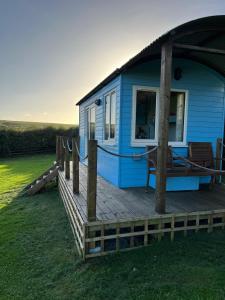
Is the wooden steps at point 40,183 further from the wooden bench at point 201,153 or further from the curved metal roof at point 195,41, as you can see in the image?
the wooden bench at point 201,153

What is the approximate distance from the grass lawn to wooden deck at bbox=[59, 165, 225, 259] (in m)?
0.14

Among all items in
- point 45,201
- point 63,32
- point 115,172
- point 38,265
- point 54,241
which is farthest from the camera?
point 63,32

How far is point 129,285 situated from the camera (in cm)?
213

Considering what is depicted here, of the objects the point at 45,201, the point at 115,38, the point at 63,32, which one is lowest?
the point at 45,201

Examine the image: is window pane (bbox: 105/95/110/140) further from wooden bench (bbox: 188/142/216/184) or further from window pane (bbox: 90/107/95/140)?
wooden bench (bbox: 188/142/216/184)

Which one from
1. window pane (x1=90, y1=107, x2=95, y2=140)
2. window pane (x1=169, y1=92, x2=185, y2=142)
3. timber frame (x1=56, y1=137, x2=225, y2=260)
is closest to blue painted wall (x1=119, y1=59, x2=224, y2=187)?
window pane (x1=169, y1=92, x2=185, y2=142)

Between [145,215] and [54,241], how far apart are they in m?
1.50

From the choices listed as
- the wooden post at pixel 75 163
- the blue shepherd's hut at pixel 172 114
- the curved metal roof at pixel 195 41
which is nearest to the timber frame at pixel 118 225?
the wooden post at pixel 75 163

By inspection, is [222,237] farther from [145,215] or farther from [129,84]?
[129,84]

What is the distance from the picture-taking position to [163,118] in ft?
9.42

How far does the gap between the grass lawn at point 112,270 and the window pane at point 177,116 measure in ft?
7.80

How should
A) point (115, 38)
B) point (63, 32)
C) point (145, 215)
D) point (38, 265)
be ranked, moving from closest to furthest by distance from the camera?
point (38, 265)
point (145, 215)
point (115, 38)
point (63, 32)

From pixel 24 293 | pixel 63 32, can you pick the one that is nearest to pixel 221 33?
pixel 24 293

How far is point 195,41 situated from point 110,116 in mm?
2360
